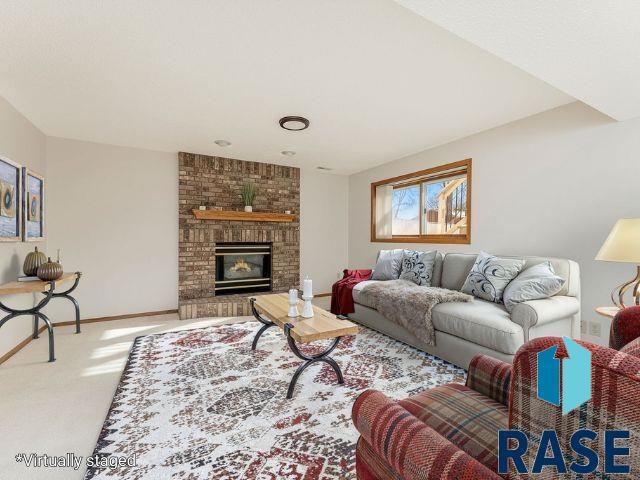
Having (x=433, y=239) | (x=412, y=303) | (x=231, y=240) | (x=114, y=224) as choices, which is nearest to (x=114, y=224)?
(x=114, y=224)

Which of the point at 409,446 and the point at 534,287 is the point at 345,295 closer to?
the point at 534,287

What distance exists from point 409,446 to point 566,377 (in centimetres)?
46

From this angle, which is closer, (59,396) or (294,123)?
(59,396)

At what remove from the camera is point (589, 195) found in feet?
9.07

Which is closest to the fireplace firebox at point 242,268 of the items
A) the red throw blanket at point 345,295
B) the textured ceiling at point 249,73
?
the red throw blanket at point 345,295

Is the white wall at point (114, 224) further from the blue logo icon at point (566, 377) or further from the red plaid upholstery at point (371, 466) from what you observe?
the blue logo icon at point (566, 377)

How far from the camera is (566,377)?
0.52 meters

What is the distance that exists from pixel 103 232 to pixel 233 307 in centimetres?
200

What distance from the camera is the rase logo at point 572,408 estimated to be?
0.47m

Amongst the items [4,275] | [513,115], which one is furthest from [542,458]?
[4,275]

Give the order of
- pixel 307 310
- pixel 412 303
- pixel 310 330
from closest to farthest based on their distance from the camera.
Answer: pixel 310 330
pixel 307 310
pixel 412 303

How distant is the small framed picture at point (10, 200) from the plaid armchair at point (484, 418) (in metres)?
3.50

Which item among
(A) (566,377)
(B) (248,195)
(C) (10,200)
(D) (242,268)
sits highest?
(B) (248,195)

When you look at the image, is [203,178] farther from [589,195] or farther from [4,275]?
[589,195]
